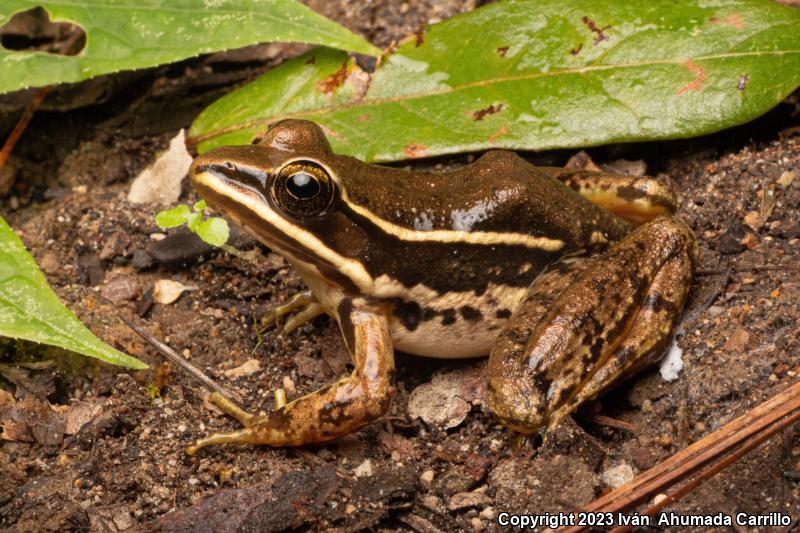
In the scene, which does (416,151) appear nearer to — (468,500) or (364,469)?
(364,469)

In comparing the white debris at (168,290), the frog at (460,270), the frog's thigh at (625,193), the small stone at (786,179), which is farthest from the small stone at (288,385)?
the small stone at (786,179)

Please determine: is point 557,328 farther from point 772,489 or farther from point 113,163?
point 113,163

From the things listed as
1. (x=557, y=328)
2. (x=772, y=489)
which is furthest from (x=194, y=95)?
(x=772, y=489)

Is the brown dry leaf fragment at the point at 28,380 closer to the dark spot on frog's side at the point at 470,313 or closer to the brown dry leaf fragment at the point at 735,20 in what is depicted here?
the dark spot on frog's side at the point at 470,313

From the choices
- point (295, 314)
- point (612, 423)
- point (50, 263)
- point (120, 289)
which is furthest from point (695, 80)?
point (50, 263)

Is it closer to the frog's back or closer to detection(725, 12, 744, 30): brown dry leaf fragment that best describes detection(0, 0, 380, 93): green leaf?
the frog's back

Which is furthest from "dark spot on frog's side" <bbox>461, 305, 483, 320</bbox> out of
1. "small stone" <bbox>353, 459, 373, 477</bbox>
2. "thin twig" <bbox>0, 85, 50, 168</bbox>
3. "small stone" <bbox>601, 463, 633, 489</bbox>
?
"thin twig" <bbox>0, 85, 50, 168</bbox>

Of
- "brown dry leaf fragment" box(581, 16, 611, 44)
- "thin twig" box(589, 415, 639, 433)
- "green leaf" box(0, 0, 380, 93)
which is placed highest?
"green leaf" box(0, 0, 380, 93)
